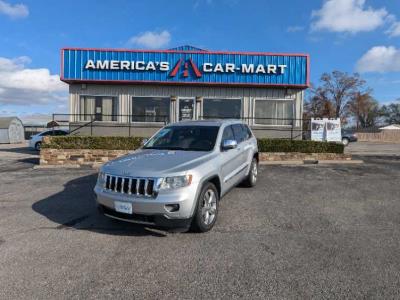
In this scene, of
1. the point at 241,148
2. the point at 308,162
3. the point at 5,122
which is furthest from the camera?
the point at 5,122

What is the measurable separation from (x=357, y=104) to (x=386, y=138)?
1871 cm

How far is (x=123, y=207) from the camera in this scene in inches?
185

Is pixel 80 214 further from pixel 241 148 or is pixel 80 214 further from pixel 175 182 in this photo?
pixel 241 148

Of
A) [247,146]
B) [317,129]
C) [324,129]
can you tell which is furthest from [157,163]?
[324,129]

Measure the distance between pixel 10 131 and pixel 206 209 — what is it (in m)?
37.3

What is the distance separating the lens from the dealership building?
→ 15.8m

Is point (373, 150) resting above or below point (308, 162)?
above

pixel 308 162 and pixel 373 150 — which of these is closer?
pixel 308 162

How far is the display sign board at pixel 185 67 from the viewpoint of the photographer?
15.8 metres

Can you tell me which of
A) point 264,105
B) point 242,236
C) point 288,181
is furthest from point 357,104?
point 242,236

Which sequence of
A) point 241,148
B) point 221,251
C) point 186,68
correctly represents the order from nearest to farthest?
point 221,251
point 241,148
point 186,68

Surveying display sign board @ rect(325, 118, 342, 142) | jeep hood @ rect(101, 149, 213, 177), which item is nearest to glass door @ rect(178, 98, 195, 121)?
display sign board @ rect(325, 118, 342, 142)

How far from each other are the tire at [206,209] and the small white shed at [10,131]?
121ft

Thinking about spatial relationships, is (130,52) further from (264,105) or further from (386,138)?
(386,138)
